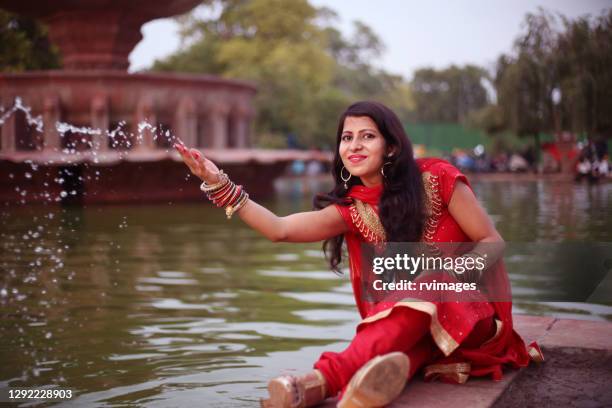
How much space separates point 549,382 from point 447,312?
0.49 m

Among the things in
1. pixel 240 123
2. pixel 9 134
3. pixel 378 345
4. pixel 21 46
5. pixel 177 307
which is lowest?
pixel 177 307

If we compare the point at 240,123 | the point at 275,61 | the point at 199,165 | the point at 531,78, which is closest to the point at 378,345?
the point at 199,165

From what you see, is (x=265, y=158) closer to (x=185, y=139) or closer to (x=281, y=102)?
(x=185, y=139)

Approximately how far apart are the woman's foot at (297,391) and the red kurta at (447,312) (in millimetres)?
237

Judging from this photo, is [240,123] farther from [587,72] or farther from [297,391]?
[297,391]

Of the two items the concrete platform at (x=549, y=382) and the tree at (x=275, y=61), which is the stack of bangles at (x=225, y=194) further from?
the tree at (x=275, y=61)

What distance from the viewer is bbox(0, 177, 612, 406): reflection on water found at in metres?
3.33

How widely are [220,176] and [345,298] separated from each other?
243cm

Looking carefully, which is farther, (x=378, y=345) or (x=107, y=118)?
(x=107, y=118)

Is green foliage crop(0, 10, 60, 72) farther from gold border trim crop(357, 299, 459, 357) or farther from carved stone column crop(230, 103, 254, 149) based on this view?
gold border trim crop(357, 299, 459, 357)

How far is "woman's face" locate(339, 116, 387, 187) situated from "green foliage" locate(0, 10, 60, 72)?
306 inches

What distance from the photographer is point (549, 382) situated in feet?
9.34

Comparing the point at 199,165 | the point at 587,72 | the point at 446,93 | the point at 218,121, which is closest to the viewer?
the point at 199,165

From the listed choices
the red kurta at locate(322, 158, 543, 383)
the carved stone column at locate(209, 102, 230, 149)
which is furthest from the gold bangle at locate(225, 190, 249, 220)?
Answer: the carved stone column at locate(209, 102, 230, 149)
